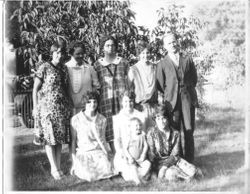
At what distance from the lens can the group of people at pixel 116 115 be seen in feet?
15.9

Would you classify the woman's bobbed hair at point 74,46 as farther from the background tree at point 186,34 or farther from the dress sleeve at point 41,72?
the background tree at point 186,34

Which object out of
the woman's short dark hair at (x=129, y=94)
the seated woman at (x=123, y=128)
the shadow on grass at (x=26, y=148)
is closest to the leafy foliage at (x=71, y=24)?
the woman's short dark hair at (x=129, y=94)

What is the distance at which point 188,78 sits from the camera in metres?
4.96

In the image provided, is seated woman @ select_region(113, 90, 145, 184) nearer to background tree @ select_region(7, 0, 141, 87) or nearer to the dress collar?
the dress collar

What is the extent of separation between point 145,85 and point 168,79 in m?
0.27

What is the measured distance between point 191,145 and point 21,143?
2.00 m

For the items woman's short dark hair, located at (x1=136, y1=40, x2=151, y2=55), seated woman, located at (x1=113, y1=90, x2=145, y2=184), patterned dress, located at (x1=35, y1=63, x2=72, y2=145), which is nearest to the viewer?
patterned dress, located at (x1=35, y1=63, x2=72, y2=145)

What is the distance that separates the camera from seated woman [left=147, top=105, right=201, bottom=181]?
4.86 meters

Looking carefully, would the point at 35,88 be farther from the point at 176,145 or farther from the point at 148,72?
the point at 176,145

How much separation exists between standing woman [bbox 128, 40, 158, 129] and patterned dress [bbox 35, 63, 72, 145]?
0.78 meters

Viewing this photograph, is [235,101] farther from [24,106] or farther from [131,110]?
[24,106]

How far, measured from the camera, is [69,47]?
4.94 m

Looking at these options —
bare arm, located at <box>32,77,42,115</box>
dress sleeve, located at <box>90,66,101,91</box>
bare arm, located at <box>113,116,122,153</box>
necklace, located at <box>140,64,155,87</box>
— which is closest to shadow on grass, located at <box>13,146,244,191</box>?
bare arm, located at <box>113,116,122,153</box>

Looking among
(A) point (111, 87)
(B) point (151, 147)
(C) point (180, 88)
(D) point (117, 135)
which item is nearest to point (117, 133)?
(D) point (117, 135)
